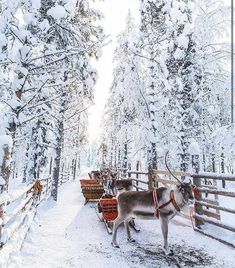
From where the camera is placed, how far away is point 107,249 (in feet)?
24.2

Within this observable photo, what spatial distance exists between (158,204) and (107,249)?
62.4 inches

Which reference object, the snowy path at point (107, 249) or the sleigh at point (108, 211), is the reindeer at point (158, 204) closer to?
the snowy path at point (107, 249)

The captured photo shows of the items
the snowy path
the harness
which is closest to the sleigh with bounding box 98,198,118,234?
the snowy path

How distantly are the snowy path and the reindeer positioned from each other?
16.6 inches

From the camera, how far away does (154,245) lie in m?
7.62

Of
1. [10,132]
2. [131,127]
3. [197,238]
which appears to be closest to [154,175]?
[197,238]

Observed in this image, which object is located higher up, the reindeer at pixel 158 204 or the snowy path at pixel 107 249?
the reindeer at pixel 158 204

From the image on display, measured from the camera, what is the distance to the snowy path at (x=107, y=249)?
20.9 ft

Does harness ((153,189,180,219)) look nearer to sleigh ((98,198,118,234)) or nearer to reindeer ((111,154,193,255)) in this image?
reindeer ((111,154,193,255))

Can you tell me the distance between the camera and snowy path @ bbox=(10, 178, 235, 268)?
20.9 ft

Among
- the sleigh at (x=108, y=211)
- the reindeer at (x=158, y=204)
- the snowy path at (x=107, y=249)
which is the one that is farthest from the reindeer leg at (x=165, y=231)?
the sleigh at (x=108, y=211)

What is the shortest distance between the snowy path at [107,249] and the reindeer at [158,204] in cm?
42

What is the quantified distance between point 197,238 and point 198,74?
35.7ft

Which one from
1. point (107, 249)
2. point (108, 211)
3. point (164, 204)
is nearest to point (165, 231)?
point (164, 204)
